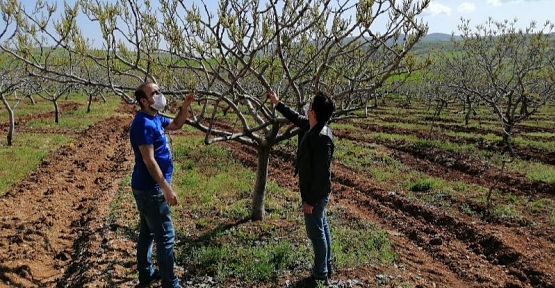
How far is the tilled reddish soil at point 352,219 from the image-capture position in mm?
6055

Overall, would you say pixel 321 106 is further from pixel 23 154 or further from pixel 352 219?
pixel 23 154

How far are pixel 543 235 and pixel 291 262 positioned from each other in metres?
5.10

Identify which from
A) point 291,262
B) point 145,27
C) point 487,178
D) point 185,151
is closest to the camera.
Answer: point 291,262

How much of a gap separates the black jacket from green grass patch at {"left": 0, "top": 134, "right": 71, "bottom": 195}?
8.27m

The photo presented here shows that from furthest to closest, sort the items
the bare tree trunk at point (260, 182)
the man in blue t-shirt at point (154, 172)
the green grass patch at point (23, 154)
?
the green grass patch at point (23, 154), the bare tree trunk at point (260, 182), the man in blue t-shirt at point (154, 172)

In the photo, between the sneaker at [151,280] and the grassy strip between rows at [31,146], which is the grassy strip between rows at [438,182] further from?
the grassy strip between rows at [31,146]

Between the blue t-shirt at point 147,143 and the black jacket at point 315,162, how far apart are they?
147 cm

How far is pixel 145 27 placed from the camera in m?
6.46

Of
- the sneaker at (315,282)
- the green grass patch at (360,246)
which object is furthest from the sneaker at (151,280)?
the green grass patch at (360,246)

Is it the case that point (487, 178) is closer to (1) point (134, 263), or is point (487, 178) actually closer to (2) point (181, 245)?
(2) point (181, 245)

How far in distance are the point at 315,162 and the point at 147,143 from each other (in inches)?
68.7

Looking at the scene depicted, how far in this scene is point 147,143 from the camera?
14.7 feet

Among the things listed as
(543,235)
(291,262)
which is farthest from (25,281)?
(543,235)

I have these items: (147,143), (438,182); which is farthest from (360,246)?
(438,182)
